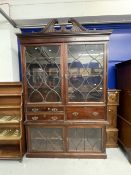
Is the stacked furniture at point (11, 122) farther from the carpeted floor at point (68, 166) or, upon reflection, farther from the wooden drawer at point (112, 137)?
the wooden drawer at point (112, 137)

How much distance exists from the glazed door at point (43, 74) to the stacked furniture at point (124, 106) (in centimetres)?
113

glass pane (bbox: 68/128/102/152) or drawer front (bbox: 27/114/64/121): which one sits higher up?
drawer front (bbox: 27/114/64/121)

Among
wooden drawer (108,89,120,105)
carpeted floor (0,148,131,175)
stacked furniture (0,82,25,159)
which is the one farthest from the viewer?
wooden drawer (108,89,120,105)

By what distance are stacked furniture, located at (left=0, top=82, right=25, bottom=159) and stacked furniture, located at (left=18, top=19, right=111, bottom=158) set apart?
0.54 feet

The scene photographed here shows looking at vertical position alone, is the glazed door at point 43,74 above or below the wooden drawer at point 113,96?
above

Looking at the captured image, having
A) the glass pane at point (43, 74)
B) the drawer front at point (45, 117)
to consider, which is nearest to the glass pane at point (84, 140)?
the drawer front at point (45, 117)

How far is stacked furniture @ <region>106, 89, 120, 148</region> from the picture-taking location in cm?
323

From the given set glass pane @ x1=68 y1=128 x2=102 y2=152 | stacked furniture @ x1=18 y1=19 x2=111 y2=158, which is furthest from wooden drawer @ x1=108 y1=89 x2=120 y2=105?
glass pane @ x1=68 y1=128 x2=102 y2=152

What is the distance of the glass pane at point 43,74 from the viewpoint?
2.89m

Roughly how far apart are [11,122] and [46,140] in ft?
2.30

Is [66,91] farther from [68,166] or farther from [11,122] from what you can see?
[68,166]

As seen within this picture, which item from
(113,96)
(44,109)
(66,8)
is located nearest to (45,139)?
(44,109)

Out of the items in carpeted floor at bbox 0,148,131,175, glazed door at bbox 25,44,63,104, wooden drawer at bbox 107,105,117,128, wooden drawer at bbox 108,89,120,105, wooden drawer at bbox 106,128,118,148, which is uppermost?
glazed door at bbox 25,44,63,104

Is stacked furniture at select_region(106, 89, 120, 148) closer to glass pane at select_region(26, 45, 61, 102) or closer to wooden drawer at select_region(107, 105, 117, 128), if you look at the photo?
wooden drawer at select_region(107, 105, 117, 128)
